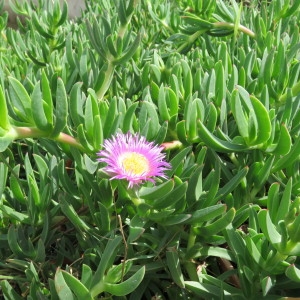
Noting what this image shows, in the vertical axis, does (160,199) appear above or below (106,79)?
below

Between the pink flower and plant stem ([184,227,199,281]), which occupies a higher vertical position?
the pink flower

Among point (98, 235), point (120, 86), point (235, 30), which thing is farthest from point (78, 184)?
point (235, 30)

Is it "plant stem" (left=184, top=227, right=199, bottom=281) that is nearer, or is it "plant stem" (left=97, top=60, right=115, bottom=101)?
"plant stem" (left=184, top=227, right=199, bottom=281)

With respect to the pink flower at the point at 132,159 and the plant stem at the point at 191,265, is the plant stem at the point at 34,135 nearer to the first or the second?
the pink flower at the point at 132,159

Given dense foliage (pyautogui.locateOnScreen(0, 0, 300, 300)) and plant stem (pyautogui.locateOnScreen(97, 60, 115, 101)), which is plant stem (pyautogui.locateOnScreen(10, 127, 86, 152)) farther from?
plant stem (pyautogui.locateOnScreen(97, 60, 115, 101))

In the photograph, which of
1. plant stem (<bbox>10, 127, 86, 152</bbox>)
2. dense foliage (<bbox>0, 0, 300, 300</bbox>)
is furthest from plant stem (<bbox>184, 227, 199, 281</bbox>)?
plant stem (<bbox>10, 127, 86, 152</bbox>)

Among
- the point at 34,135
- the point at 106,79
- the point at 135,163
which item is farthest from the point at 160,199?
the point at 106,79

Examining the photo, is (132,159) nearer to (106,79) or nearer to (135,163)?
(135,163)

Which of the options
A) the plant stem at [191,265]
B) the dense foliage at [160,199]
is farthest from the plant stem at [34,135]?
the plant stem at [191,265]
